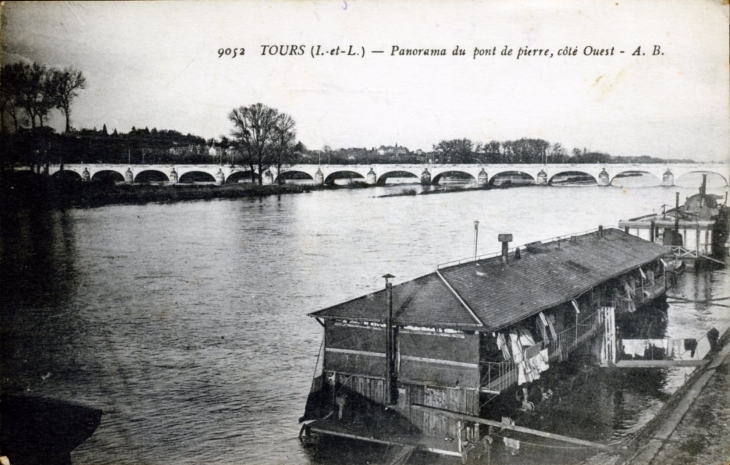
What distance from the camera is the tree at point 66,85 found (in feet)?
35.0

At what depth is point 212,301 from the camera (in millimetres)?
17781

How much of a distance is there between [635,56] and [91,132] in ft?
37.4

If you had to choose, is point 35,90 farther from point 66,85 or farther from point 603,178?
point 603,178

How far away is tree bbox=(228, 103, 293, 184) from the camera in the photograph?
Result: 12.5m

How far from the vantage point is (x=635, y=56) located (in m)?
9.61

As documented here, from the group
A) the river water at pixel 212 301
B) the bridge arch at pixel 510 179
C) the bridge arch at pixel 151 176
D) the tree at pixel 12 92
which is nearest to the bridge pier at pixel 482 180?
the bridge arch at pixel 510 179

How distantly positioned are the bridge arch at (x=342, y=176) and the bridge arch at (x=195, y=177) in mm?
4532

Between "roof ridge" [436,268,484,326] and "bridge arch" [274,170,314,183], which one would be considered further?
"bridge arch" [274,170,314,183]

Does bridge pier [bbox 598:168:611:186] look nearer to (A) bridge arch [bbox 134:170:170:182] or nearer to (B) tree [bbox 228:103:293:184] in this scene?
(B) tree [bbox 228:103:293:184]

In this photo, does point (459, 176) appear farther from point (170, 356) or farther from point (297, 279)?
point (170, 356)

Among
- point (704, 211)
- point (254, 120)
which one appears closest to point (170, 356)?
point (254, 120)

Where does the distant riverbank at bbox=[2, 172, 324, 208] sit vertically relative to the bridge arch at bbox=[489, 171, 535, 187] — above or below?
below

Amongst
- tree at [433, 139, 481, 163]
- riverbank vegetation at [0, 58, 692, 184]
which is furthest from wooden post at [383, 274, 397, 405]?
tree at [433, 139, 481, 163]

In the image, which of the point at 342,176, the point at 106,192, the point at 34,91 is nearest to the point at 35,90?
the point at 34,91
